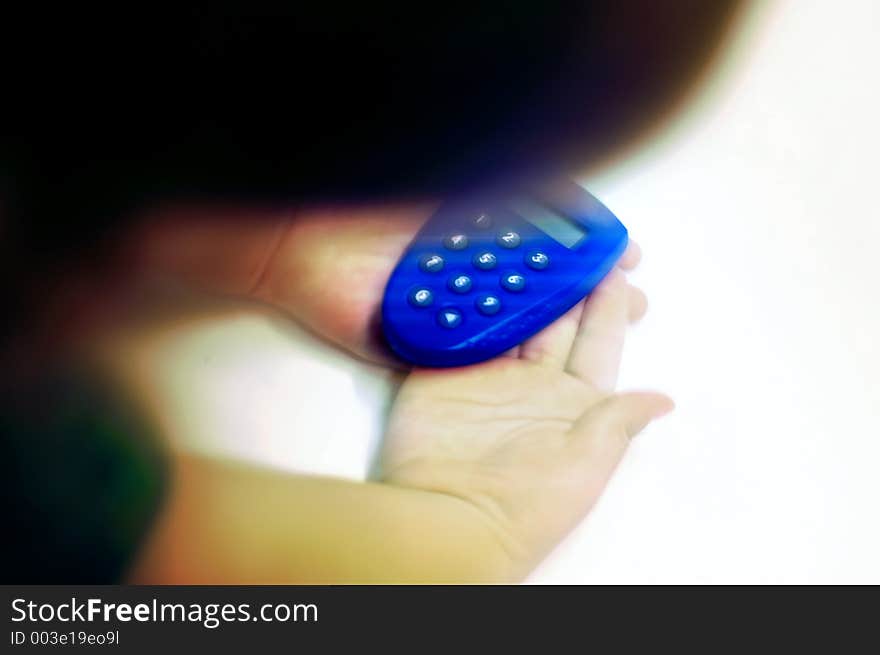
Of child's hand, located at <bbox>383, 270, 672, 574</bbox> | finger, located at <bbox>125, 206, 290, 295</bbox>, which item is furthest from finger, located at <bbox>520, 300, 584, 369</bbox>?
finger, located at <bbox>125, 206, 290, 295</bbox>

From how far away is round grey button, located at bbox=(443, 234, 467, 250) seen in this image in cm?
31

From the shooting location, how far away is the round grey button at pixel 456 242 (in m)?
0.31

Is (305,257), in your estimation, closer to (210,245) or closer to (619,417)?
(210,245)

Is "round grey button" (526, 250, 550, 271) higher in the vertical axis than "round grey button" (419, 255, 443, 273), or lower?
higher

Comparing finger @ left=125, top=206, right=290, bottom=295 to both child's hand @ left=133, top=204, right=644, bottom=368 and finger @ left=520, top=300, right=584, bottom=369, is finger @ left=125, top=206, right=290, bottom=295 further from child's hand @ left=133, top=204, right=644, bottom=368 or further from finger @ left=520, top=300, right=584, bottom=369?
finger @ left=520, top=300, right=584, bottom=369

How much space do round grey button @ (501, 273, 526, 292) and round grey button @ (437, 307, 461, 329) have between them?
2cm

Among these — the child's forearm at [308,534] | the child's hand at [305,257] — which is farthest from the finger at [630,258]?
the child's forearm at [308,534]

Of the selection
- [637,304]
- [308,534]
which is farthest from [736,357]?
[308,534]

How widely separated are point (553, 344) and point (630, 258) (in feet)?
0.18

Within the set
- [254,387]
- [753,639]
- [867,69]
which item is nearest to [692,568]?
[753,639]

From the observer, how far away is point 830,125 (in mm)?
365

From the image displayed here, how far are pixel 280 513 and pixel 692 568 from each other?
0.43ft

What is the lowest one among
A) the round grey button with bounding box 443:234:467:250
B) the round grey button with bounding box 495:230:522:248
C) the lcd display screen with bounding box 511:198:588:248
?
the round grey button with bounding box 443:234:467:250

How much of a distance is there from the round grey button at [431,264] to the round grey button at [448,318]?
0.02 m
